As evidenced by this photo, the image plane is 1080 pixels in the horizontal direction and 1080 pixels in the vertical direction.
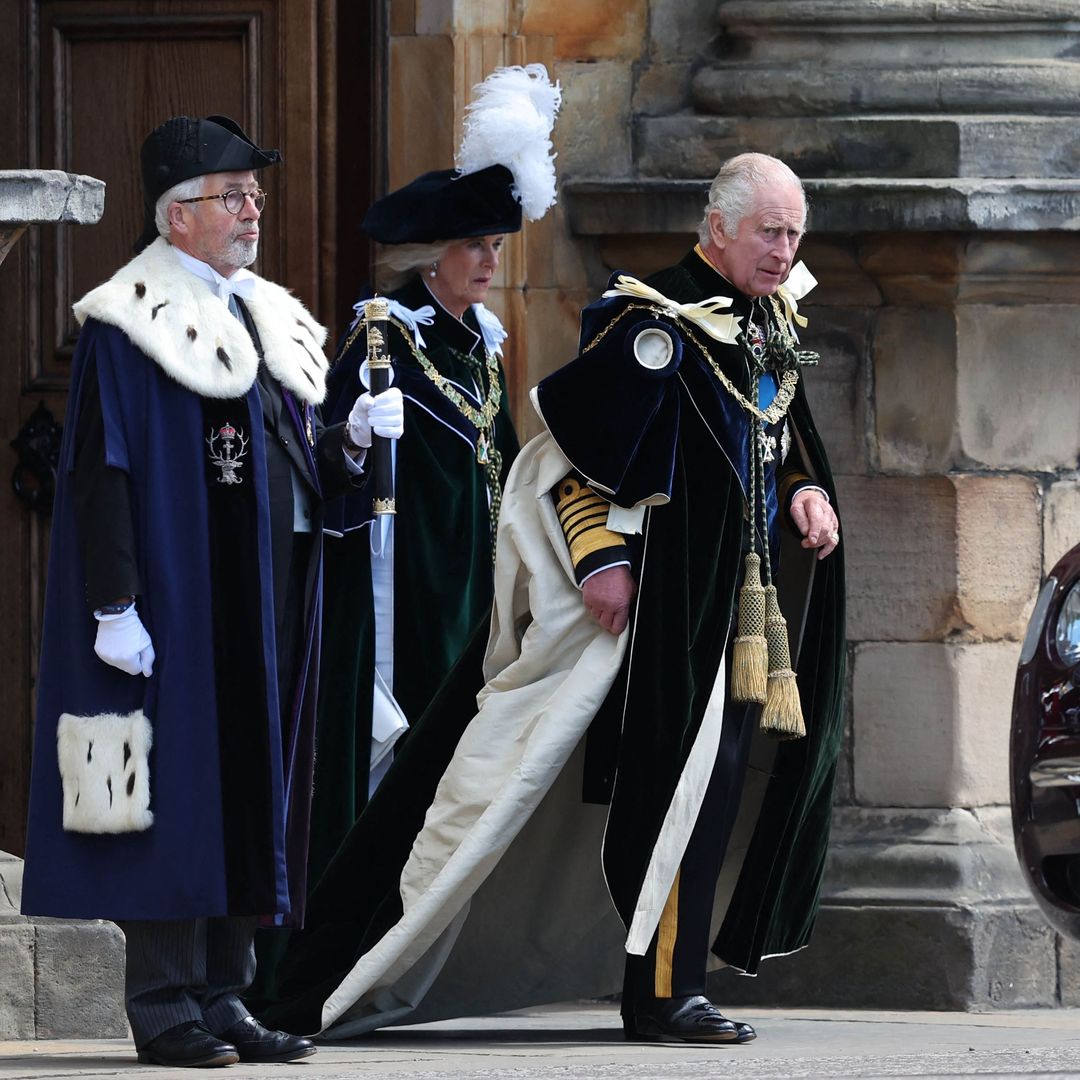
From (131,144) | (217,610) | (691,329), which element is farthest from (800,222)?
(131,144)

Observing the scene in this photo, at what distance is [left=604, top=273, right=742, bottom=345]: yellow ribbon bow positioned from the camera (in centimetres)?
642

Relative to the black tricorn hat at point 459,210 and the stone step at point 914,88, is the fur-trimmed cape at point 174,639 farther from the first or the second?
the stone step at point 914,88

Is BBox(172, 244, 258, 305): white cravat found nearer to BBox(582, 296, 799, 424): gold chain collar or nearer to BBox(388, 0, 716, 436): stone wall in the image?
BBox(582, 296, 799, 424): gold chain collar

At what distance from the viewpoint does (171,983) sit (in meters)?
5.82

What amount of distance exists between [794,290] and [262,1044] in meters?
2.09

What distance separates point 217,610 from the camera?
19.3ft

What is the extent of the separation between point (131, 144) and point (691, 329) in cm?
232

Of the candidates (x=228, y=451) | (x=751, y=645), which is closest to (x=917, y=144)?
(x=751, y=645)

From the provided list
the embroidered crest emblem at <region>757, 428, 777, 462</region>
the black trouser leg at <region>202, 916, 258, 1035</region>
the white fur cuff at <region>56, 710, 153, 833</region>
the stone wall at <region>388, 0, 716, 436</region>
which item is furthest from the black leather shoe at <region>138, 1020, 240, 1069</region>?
the stone wall at <region>388, 0, 716, 436</region>

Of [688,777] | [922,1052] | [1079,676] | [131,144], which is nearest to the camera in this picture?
[1079,676]

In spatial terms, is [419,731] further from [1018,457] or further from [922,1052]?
[1018,457]

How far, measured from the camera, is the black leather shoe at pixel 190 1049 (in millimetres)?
5746

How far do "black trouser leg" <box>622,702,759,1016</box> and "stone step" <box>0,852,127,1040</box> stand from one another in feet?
3.73

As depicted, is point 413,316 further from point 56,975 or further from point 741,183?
point 56,975
